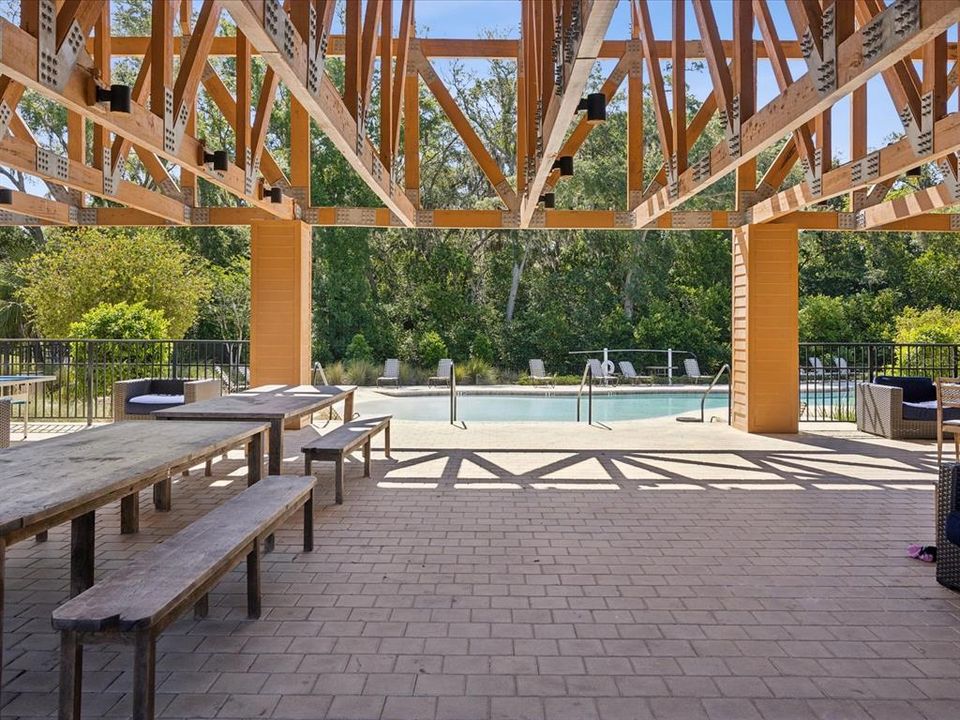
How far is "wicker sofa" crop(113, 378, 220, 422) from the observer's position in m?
7.46

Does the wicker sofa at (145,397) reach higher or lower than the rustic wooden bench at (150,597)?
higher

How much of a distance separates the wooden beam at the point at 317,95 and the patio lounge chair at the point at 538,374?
38.2 ft

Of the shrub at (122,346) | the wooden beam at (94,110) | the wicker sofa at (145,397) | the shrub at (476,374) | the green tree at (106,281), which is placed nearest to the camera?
the wooden beam at (94,110)

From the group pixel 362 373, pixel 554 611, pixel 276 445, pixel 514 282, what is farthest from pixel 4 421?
pixel 514 282

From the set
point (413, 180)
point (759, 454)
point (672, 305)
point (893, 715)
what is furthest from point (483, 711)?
point (672, 305)

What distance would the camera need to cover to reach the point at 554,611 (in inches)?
130

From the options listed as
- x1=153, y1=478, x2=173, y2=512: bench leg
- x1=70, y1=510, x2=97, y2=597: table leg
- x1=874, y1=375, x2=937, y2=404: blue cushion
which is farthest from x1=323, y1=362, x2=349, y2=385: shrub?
x1=70, y1=510, x2=97, y2=597: table leg

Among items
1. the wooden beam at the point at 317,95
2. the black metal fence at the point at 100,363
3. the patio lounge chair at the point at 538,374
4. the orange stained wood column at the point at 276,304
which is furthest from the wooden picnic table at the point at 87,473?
the patio lounge chair at the point at 538,374

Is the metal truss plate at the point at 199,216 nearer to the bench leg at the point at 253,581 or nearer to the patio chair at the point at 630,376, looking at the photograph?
the bench leg at the point at 253,581

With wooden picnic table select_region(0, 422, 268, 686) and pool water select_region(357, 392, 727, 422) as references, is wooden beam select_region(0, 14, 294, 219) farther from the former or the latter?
pool water select_region(357, 392, 727, 422)

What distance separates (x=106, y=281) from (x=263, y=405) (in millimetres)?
9225

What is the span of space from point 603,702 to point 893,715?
0.98 meters

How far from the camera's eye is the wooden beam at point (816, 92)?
321 centimetres

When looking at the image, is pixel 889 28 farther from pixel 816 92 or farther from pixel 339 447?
pixel 339 447
